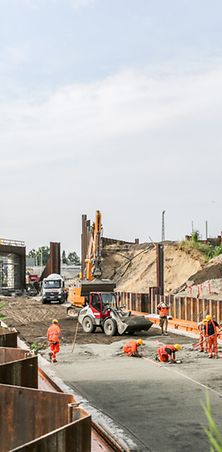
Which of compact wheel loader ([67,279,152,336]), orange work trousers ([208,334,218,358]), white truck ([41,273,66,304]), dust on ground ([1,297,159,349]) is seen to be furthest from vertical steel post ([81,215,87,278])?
orange work trousers ([208,334,218,358])

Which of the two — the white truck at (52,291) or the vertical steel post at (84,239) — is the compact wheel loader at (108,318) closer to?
the white truck at (52,291)

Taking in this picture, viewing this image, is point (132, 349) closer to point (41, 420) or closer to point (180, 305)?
point (41, 420)

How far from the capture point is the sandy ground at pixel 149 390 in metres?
9.81

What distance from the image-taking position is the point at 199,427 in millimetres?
10203

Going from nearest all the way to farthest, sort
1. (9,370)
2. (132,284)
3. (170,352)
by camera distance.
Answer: (9,370), (170,352), (132,284)

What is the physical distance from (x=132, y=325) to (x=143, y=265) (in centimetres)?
3935

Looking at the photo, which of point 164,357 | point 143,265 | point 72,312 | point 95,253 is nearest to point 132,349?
point 164,357

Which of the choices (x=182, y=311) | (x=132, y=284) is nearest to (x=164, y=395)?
(x=182, y=311)

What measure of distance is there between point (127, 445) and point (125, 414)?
2.11m

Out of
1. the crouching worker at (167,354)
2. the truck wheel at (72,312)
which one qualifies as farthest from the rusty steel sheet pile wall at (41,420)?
the truck wheel at (72,312)

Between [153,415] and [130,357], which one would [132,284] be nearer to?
[130,357]

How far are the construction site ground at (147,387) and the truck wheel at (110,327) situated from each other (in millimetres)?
508

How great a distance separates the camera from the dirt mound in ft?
185

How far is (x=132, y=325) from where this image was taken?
23.8 metres
